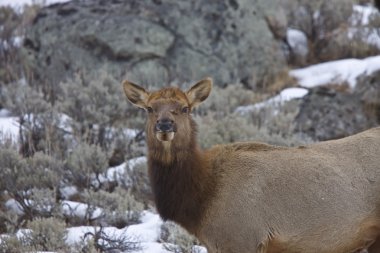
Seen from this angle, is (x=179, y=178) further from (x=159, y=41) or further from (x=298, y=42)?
(x=298, y=42)

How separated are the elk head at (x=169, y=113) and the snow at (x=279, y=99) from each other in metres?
4.65

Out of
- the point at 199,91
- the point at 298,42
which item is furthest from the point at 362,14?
the point at 199,91

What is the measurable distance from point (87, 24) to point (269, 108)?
12.4 feet

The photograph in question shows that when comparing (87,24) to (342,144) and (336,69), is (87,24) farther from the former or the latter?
(342,144)

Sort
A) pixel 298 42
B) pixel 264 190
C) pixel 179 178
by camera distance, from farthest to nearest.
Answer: pixel 298 42 < pixel 179 178 < pixel 264 190

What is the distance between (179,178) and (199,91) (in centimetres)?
95

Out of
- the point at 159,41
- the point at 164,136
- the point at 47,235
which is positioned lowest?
the point at 47,235

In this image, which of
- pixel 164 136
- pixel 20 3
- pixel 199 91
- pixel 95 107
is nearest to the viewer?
pixel 164 136

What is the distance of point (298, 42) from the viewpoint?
13.8 m

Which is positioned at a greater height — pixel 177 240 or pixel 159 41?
pixel 159 41

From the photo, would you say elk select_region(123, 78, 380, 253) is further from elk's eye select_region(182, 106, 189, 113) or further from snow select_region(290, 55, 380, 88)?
snow select_region(290, 55, 380, 88)

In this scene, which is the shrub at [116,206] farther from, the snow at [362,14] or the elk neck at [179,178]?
the snow at [362,14]

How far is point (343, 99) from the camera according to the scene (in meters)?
11.2

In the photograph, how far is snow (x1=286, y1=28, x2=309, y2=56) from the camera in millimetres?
13617
